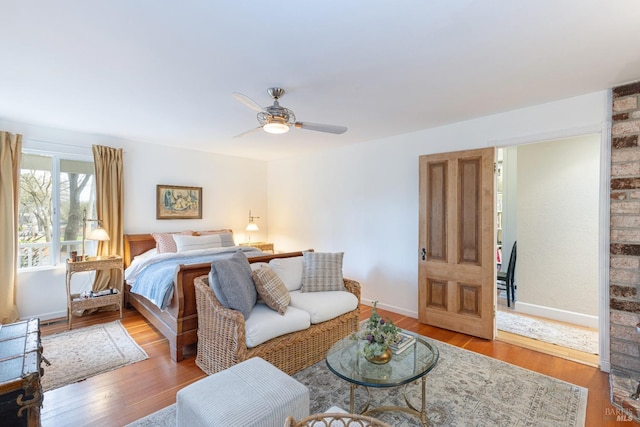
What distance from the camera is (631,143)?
2533 millimetres

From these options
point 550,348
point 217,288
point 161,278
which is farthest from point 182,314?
point 550,348

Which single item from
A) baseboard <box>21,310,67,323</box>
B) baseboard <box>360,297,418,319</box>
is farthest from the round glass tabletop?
baseboard <box>21,310,67,323</box>

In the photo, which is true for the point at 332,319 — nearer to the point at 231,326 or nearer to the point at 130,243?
the point at 231,326

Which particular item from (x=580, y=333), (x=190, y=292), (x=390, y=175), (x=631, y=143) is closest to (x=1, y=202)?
(x=190, y=292)

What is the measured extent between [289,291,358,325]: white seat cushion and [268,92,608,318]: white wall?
133 centimetres

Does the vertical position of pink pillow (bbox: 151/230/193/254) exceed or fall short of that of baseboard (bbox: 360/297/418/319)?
it exceeds it

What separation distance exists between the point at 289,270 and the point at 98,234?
2749mm

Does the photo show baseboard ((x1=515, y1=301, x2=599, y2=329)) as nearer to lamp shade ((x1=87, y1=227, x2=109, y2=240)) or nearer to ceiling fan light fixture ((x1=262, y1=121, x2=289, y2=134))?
ceiling fan light fixture ((x1=262, y1=121, x2=289, y2=134))

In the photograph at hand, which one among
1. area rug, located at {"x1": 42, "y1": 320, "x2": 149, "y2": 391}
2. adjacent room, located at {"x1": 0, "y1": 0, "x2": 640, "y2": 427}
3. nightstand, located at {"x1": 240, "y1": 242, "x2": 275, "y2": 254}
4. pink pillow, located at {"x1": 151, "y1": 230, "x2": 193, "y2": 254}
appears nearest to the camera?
adjacent room, located at {"x1": 0, "y1": 0, "x2": 640, "y2": 427}

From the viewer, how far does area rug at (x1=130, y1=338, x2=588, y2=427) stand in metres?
2.02

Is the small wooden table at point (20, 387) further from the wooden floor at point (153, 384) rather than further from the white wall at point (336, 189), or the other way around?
the white wall at point (336, 189)

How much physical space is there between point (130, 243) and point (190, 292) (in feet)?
7.32

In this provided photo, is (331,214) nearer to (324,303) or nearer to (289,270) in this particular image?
(289,270)

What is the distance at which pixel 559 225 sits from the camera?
3.97 meters
